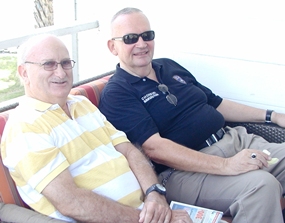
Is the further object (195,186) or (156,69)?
(156,69)

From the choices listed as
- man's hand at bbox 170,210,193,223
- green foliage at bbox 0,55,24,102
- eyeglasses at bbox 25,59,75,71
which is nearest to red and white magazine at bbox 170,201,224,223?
man's hand at bbox 170,210,193,223

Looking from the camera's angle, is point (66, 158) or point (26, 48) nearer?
point (66, 158)

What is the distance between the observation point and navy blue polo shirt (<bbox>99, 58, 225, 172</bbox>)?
2.39 m

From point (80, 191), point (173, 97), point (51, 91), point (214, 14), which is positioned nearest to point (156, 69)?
point (173, 97)

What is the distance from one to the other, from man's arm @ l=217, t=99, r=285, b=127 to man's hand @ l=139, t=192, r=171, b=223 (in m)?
1.15

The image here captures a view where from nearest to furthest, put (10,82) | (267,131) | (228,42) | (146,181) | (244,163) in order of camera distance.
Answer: (146,181), (244,163), (267,131), (228,42), (10,82)

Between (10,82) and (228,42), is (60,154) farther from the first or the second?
(10,82)

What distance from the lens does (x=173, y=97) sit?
2631mm

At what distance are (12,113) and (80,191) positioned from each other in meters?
0.50

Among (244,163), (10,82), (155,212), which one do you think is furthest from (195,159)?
(10,82)

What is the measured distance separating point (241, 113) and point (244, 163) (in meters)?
0.76

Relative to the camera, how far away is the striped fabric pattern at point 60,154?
1.77 meters

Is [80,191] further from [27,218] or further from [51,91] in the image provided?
[51,91]

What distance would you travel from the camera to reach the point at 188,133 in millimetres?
2533
